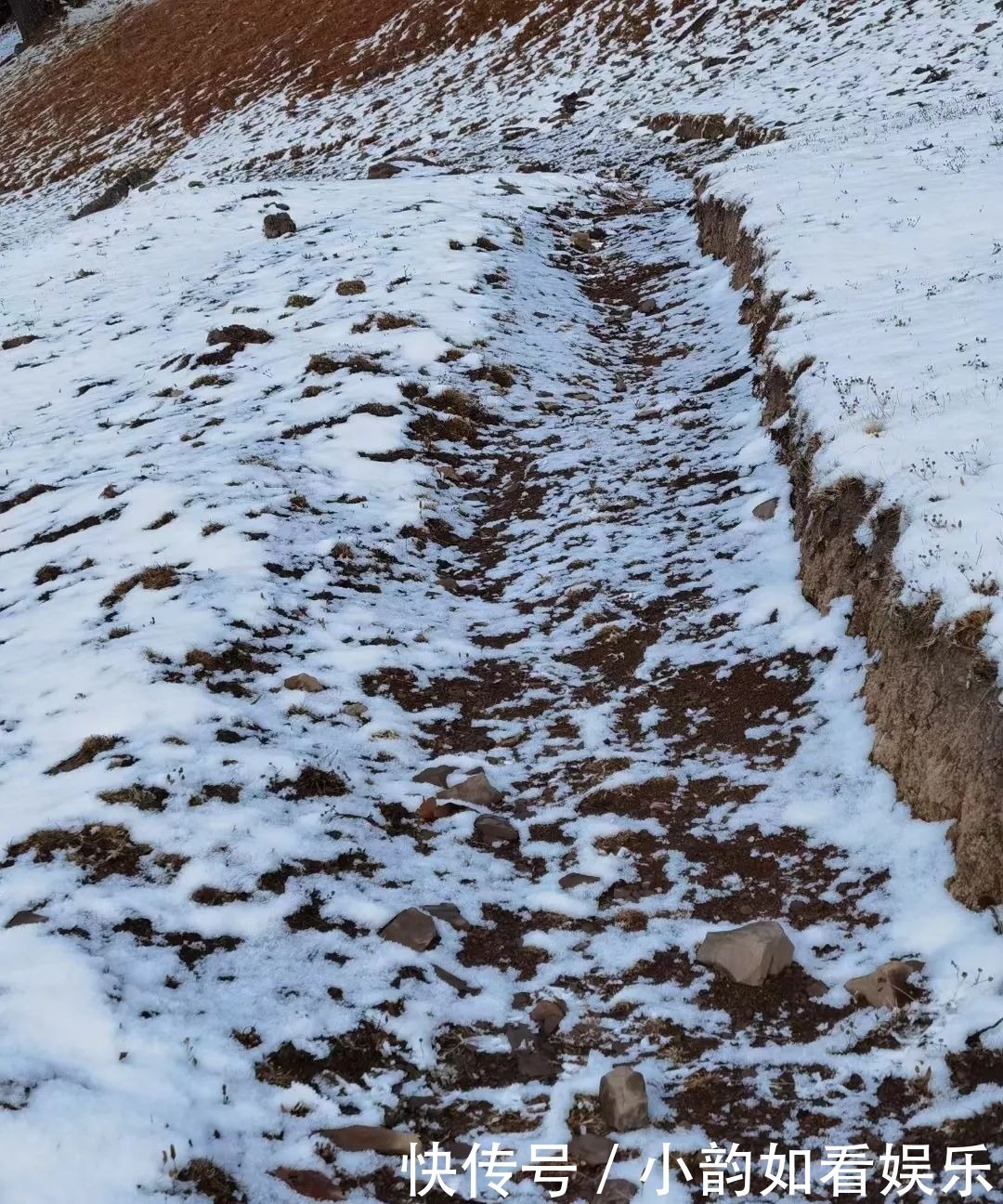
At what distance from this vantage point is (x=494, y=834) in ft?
21.0

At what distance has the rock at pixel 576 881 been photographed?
594cm

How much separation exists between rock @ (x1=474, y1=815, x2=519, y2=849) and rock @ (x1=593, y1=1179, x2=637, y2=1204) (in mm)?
2466

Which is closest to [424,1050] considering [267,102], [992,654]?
[992,654]

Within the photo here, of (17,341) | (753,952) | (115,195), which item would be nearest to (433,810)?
(753,952)

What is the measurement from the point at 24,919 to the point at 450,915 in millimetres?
2241

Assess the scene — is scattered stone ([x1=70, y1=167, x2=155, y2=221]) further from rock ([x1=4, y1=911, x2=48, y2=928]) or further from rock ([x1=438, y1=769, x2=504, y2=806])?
rock ([x1=4, y1=911, x2=48, y2=928])

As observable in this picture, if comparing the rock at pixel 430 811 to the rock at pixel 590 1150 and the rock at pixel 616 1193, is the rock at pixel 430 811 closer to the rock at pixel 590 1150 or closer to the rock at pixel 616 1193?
the rock at pixel 590 1150

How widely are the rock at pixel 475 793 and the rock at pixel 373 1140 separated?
99.7 inches

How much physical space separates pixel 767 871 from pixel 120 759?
412 centimetres

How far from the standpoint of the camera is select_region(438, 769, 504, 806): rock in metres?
6.66

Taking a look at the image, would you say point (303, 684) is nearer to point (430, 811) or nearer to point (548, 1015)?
point (430, 811)

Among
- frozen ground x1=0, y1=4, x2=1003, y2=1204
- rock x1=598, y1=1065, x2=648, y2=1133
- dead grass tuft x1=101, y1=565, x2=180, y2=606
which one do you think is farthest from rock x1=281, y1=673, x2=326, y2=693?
rock x1=598, y1=1065, x2=648, y2=1133

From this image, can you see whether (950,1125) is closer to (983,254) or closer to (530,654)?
(530,654)

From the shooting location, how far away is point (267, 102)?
40.7 meters
